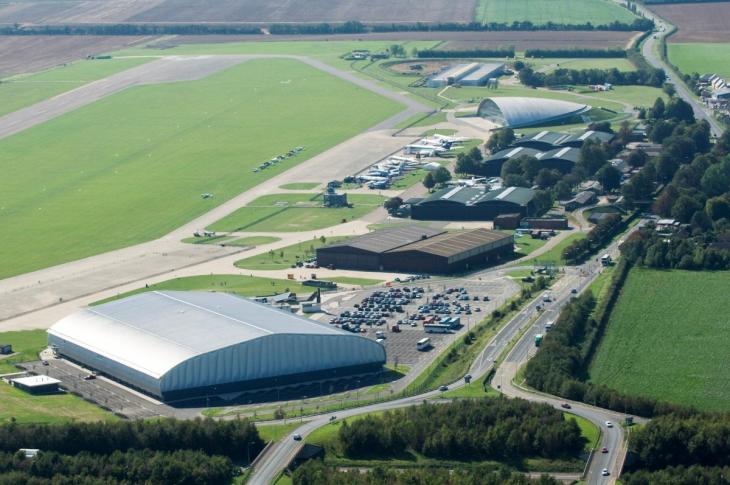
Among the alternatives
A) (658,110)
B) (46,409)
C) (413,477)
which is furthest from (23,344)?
(658,110)

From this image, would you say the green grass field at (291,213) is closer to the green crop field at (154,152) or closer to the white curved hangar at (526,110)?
the green crop field at (154,152)

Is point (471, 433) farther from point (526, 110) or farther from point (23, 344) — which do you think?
point (526, 110)

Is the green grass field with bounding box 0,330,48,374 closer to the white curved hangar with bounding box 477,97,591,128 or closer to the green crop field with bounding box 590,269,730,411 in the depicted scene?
the green crop field with bounding box 590,269,730,411

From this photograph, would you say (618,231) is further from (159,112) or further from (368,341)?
(159,112)

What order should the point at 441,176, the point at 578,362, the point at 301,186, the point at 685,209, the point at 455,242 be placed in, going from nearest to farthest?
the point at 578,362
the point at 455,242
the point at 685,209
the point at 441,176
the point at 301,186

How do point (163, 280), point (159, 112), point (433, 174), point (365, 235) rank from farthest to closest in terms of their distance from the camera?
point (159, 112), point (433, 174), point (365, 235), point (163, 280)

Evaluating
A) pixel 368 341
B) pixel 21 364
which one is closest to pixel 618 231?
pixel 368 341

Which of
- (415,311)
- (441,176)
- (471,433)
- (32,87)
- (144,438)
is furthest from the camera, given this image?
(32,87)
